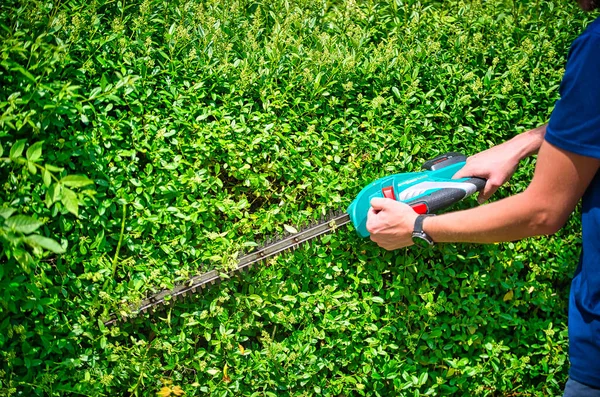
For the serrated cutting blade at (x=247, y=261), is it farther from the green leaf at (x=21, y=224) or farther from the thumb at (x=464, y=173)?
the green leaf at (x=21, y=224)

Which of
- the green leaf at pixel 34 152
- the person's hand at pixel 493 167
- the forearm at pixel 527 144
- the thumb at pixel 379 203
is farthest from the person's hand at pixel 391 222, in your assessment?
the green leaf at pixel 34 152

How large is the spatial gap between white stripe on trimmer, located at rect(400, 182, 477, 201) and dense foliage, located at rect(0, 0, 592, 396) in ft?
0.99

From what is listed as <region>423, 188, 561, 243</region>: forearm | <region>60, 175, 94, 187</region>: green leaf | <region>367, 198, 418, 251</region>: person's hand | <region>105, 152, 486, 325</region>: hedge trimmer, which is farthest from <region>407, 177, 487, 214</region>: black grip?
<region>60, 175, 94, 187</region>: green leaf

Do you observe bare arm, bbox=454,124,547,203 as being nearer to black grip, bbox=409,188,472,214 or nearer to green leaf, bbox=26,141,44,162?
black grip, bbox=409,188,472,214

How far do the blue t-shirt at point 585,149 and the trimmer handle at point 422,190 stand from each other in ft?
2.45

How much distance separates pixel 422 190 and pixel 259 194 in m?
0.76

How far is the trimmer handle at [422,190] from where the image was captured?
2955 mm

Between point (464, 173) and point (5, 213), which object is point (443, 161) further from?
point (5, 213)

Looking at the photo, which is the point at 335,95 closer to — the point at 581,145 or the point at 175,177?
the point at 175,177

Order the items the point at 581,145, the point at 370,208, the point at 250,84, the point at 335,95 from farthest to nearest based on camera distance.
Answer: the point at 335,95, the point at 250,84, the point at 370,208, the point at 581,145

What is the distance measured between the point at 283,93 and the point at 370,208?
28.8 inches

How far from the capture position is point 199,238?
3031mm

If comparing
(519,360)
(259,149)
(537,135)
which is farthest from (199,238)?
(519,360)

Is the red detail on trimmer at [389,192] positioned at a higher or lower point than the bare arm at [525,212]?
lower
